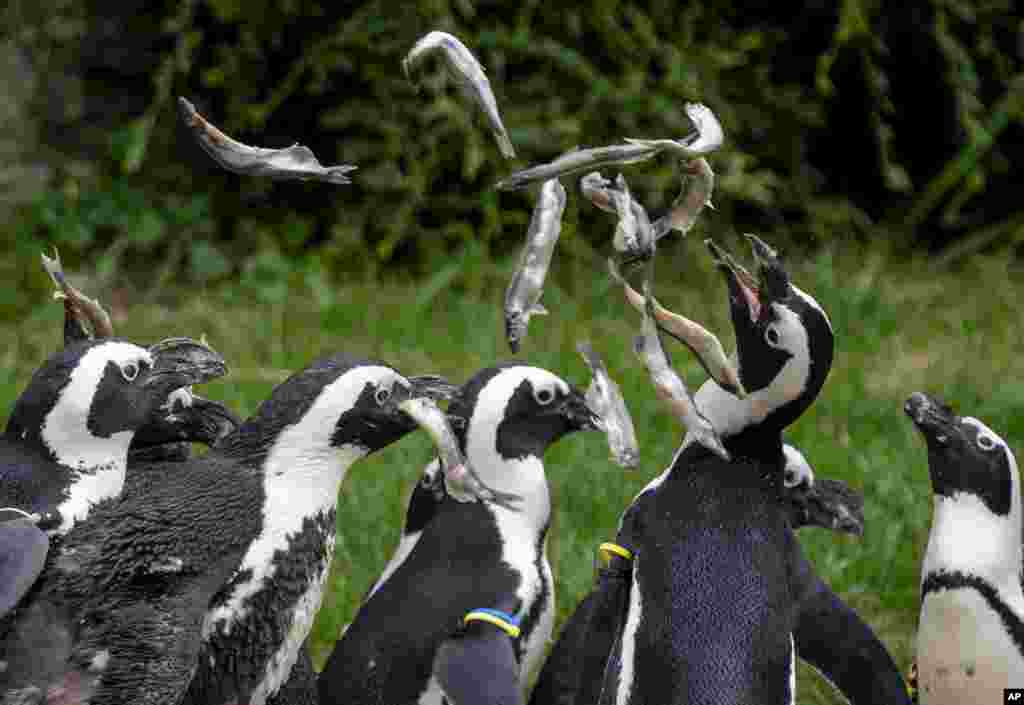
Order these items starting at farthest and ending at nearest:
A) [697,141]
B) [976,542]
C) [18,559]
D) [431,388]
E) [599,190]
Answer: [976,542]
[431,388]
[599,190]
[697,141]
[18,559]

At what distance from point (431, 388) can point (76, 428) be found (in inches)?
16.1

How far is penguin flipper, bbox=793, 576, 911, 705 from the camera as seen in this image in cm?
193

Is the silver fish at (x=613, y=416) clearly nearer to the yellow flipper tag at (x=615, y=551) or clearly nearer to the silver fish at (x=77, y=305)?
the yellow flipper tag at (x=615, y=551)

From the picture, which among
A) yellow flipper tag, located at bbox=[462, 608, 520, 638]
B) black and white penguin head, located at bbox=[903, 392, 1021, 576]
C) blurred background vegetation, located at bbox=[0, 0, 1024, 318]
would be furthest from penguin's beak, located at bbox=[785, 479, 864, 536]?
blurred background vegetation, located at bbox=[0, 0, 1024, 318]

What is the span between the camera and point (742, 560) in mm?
1848

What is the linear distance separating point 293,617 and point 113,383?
0.32m

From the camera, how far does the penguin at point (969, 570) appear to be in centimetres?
209

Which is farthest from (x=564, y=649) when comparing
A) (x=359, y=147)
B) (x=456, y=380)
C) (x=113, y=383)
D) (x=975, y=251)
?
(x=975, y=251)

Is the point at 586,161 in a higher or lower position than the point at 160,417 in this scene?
higher

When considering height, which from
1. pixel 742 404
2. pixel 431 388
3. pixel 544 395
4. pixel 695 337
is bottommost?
pixel 544 395

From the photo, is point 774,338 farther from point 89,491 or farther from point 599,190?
point 89,491

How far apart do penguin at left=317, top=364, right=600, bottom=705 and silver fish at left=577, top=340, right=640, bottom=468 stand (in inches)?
9.7

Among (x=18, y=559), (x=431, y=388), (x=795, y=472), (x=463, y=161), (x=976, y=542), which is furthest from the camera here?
(x=463, y=161)

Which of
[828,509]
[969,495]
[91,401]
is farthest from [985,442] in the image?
[91,401]
